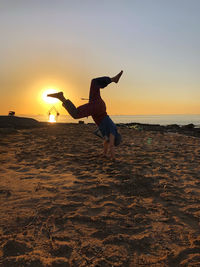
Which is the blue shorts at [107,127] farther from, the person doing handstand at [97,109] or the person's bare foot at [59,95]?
the person's bare foot at [59,95]

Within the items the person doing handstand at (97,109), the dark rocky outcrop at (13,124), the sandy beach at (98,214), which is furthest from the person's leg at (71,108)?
the dark rocky outcrop at (13,124)

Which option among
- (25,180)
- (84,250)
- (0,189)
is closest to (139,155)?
(25,180)

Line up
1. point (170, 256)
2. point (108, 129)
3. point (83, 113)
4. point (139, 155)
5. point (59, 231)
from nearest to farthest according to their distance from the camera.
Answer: point (170, 256) < point (59, 231) < point (83, 113) < point (108, 129) < point (139, 155)

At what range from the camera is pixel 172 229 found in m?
2.72

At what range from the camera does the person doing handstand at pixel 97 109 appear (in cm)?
499

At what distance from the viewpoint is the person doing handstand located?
499cm

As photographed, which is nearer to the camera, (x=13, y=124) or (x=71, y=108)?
(x=71, y=108)

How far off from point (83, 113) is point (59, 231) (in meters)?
3.15

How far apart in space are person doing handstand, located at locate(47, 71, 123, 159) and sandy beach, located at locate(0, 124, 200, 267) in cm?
97

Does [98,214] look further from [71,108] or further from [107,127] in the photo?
[107,127]

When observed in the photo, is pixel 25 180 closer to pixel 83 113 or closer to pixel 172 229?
pixel 83 113

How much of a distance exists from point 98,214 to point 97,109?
10.5ft

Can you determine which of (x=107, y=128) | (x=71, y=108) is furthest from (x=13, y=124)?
(x=71, y=108)

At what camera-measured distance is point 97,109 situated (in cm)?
559
